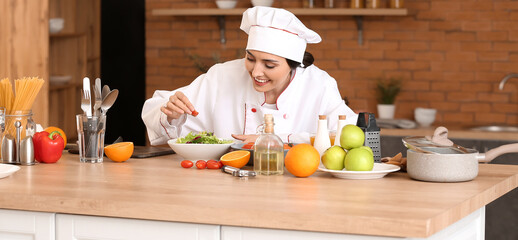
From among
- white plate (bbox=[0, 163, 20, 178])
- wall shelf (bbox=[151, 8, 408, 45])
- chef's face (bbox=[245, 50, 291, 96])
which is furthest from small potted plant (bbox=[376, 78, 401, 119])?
white plate (bbox=[0, 163, 20, 178])

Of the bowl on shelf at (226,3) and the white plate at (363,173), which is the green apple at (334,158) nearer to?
the white plate at (363,173)

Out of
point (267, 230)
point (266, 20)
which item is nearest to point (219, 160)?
point (266, 20)

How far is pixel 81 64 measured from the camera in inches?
Answer: 215

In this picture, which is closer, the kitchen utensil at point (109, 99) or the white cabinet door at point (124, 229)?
the white cabinet door at point (124, 229)

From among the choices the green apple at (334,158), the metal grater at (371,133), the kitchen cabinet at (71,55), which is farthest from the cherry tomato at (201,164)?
the kitchen cabinet at (71,55)

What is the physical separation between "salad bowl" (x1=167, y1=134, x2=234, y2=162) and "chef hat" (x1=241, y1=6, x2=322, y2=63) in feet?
1.76

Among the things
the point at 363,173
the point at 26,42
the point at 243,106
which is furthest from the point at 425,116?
the point at 363,173

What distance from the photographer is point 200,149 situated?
2668 mm

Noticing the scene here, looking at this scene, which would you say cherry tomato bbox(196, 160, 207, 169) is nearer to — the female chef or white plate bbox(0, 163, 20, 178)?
the female chef

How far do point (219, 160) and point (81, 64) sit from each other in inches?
119

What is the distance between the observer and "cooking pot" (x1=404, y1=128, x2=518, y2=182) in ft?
7.29

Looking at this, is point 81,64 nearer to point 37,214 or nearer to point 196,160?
point 196,160

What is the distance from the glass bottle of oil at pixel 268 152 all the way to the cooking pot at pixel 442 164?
0.41 metres

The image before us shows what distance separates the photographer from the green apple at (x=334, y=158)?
2.33 metres
